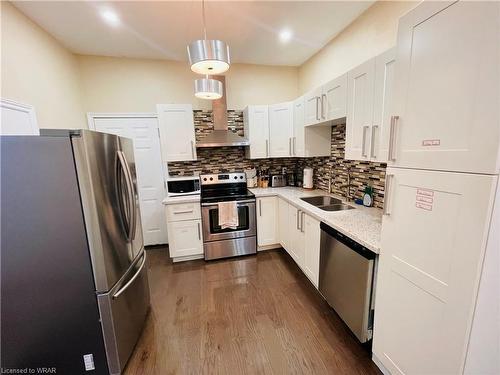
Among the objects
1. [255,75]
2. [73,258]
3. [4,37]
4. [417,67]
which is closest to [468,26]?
[417,67]

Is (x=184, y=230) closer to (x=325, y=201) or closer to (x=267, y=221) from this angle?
(x=267, y=221)

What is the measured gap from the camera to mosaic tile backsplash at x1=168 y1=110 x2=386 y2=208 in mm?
2579

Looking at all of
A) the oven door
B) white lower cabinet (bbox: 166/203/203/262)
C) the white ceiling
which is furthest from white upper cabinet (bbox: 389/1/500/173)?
white lower cabinet (bbox: 166/203/203/262)

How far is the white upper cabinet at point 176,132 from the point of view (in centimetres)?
297

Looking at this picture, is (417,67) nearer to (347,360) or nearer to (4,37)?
(347,360)

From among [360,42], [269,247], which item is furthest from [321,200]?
[360,42]

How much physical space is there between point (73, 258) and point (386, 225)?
74.9 inches

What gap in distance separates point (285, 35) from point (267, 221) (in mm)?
2380

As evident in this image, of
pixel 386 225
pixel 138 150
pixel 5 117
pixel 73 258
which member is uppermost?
pixel 5 117

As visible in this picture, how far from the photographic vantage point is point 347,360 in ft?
5.08

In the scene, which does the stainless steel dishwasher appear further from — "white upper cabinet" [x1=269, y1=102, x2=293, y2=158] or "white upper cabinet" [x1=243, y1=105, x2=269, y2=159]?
"white upper cabinet" [x1=243, y1=105, x2=269, y2=159]

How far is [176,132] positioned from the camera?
304 centimetres

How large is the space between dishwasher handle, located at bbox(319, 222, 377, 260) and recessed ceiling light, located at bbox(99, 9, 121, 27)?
9.25ft

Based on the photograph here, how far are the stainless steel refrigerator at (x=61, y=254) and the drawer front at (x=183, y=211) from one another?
1317mm
